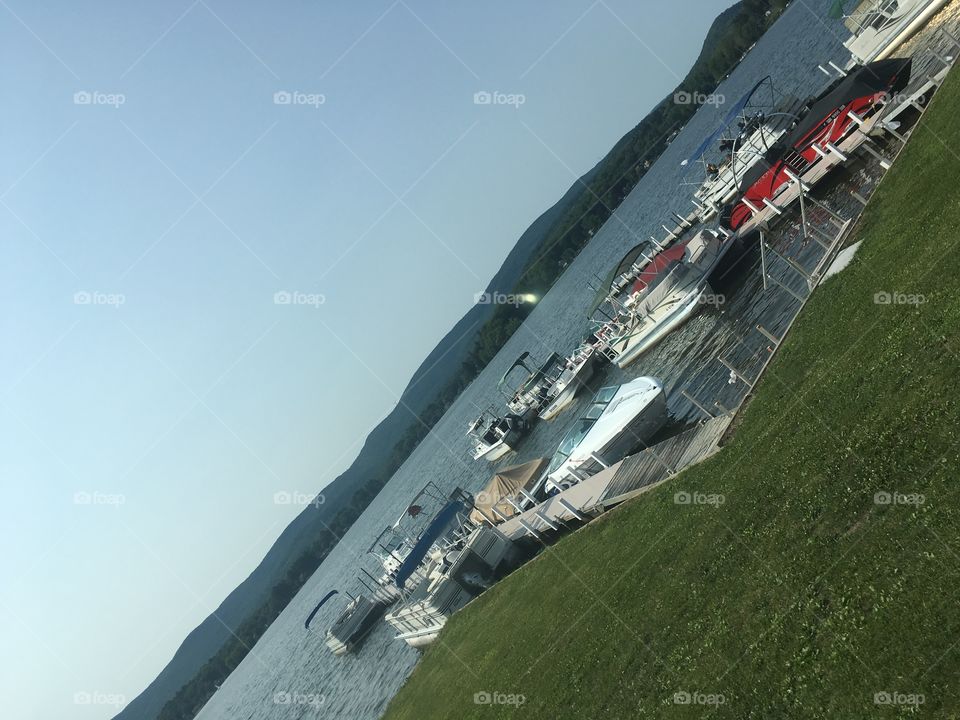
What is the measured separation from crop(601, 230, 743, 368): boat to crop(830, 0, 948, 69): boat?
18245mm

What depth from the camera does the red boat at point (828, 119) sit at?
1588 inches

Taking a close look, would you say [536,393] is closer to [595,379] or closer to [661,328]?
[595,379]

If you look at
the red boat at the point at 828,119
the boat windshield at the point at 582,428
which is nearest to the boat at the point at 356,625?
the boat windshield at the point at 582,428

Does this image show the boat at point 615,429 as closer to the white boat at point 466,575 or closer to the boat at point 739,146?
the white boat at point 466,575

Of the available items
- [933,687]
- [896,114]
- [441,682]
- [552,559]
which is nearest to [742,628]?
[933,687]

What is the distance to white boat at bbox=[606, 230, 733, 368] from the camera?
4759 cm

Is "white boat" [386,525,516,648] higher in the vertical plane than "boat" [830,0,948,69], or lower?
lower

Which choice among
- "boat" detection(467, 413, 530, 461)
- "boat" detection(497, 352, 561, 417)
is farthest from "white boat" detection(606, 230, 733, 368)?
"boat" detection(467, 413, 530, 461)

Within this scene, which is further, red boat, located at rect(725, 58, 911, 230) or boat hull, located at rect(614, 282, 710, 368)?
boat hull, located at rect(614, 282, 710, 368)

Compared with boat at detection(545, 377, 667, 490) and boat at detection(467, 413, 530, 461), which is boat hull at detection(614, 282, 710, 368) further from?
boat at detection(467, 413, 530, 461)

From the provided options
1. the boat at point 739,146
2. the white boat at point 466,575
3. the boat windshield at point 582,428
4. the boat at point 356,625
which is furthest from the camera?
the boat at point 356,625

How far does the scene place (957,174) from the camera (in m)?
18.3

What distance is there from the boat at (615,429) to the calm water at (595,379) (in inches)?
82.0

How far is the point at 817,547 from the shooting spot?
1405 centimetres
